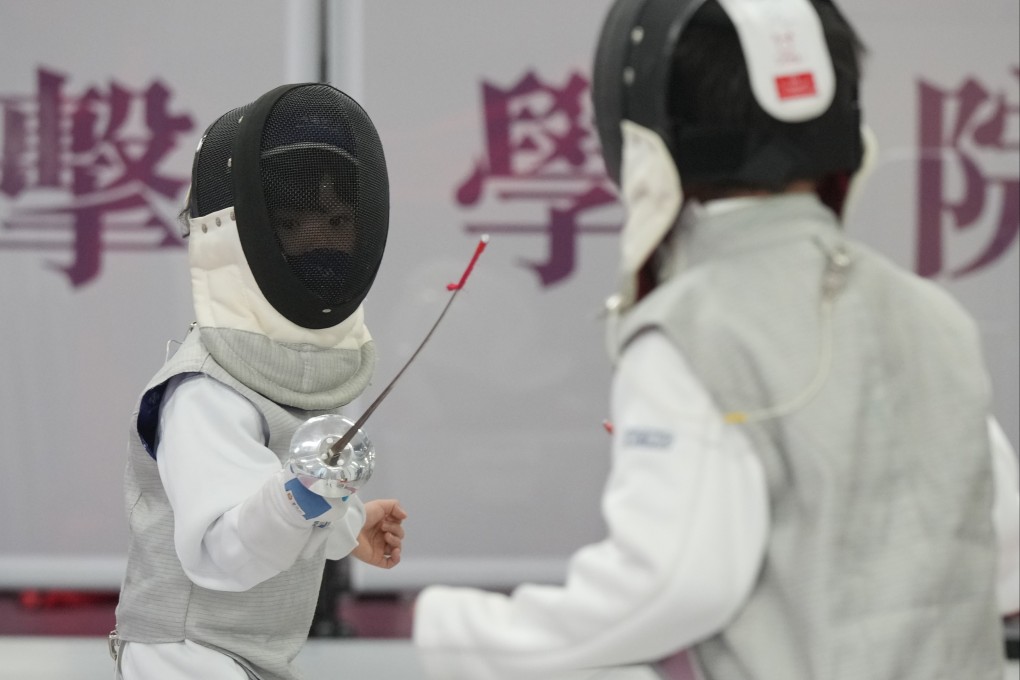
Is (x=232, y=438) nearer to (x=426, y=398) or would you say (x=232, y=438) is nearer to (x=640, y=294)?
(x=640, y=294)

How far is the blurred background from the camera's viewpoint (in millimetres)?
3037

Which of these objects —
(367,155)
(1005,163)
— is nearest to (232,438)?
(367,155)

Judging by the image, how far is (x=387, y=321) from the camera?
3076 millimetres

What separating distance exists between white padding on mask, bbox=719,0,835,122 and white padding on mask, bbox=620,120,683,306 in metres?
0.10

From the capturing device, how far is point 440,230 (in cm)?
308

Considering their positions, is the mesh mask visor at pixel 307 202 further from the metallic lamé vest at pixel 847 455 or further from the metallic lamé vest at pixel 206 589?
the metallic lamé vest at pixel 847 455

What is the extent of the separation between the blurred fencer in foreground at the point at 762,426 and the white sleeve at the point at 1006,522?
143 mm

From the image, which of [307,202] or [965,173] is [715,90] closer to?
[307,202]

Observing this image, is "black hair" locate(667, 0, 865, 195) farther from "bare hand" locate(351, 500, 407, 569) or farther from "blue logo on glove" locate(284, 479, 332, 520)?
"bare hand" locate(351, 500, 407, 569)

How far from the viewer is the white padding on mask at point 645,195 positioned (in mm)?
1027

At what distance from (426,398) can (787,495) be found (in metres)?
2.17

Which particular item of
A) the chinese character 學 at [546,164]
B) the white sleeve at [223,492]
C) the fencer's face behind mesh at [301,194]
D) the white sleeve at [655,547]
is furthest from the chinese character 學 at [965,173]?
the white sleeve at [655,547]

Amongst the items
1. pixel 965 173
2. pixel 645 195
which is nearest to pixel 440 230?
pixel 965 173

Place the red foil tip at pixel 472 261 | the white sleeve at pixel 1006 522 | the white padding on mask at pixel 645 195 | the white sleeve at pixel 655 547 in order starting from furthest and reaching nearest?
the red foil tip at pixel 472 261, the white sleeve at pixel 1006 522, the white padding on mask at pixel 645 195, the white sleeve at pixel 655 547
